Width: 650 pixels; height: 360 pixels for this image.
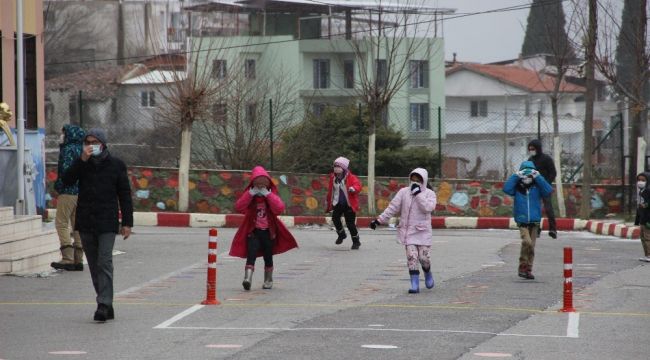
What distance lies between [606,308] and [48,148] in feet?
116

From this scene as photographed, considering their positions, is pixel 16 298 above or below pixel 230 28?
below

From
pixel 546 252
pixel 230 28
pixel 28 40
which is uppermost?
pixel 230 28

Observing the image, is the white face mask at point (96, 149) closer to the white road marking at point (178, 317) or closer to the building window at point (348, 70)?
the white road marking at point (178, 317)

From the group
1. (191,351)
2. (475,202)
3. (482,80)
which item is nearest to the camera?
(191,351)

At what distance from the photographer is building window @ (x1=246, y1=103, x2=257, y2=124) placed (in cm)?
3409

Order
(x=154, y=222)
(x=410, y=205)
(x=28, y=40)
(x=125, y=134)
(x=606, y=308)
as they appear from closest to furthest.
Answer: (x=606, y=308)
(x=410, y=205)
(x=28, y=40)
(x=154, y=222)
(x=125, y=134)

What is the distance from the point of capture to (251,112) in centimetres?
3519

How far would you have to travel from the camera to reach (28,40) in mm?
23078

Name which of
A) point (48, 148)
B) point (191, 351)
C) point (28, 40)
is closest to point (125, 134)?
point (48, 148)

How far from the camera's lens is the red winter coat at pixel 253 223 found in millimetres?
14688

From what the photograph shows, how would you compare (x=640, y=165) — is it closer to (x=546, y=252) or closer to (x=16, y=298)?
(x=546, y=252)

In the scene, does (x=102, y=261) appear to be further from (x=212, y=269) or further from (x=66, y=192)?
(x=66, y=192)

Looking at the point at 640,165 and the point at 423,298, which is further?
the point at 640,165

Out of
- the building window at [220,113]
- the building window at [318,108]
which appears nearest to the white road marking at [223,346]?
the building window at [220,113]
